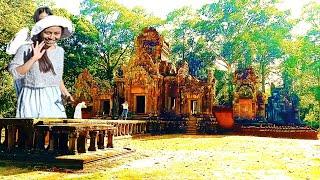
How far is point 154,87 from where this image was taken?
105ft

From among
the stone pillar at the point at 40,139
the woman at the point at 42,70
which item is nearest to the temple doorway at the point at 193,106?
the woman at the point at 42,70

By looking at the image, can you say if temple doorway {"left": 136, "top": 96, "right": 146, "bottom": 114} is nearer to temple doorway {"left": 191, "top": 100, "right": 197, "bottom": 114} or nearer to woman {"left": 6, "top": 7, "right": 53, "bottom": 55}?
temple doorway {"left": 191, "top": 100, "right": 197, "bottom": 114}

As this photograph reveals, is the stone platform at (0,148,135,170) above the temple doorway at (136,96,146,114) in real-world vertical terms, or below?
Result: below

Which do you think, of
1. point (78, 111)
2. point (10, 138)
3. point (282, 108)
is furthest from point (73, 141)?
point (282, 108)

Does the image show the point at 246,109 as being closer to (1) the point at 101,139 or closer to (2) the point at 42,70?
(2) the point at 42,70

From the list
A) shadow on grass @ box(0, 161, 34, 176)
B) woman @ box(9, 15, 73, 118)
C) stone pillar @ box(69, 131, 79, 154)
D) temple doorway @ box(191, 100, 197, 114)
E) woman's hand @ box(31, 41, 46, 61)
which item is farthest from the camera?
temple doorway @ box(191, 100, 197, 114)

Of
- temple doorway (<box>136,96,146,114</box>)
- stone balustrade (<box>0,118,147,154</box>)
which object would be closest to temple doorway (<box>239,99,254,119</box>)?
temple doorway (<box>136,96,146,114</box>)

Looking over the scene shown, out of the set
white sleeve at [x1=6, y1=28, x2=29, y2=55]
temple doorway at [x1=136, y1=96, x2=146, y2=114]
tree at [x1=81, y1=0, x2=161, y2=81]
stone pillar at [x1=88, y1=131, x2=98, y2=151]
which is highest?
tree at [x1=81, y1=0, x2=161, y2=81]

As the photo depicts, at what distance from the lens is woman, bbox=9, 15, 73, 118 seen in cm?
1280

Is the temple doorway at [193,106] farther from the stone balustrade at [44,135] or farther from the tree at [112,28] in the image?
the stone balustrade at [44,135]

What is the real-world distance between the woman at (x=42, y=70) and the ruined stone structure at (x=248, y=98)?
2240 cm

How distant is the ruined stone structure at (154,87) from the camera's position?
32188 mm

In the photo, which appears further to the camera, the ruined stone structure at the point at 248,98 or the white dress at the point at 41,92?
the ruined stone structure at the point at 248,98

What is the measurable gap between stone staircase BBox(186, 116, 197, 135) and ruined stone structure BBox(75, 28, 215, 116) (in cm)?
267
